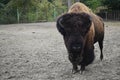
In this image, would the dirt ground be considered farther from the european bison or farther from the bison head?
the bison head

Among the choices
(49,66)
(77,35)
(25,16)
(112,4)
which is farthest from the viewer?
(112,4)

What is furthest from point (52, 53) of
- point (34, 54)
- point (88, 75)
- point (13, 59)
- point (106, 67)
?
point (88, 75)

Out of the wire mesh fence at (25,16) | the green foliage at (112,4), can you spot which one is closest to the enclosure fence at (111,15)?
the green foliage at (112,4)

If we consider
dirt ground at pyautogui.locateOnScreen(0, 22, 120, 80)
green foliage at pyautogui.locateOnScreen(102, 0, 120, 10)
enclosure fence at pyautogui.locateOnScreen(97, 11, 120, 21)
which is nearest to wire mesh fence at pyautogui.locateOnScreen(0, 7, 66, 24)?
enclosure fence at pyautogui.locateOnScreen(97, 11, 120, 21)

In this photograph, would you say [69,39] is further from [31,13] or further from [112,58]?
[31,13]

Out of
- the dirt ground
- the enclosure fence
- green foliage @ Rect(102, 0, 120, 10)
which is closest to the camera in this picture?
the dirt ground

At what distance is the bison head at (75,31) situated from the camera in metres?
6.77

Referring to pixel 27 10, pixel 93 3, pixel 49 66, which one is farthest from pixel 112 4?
pixel 49 66

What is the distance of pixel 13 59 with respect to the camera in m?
10.3

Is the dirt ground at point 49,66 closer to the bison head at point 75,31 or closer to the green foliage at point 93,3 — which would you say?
the bison head at point 75,31

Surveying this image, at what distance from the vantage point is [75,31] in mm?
6887

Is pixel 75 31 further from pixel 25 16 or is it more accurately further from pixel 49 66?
pixel 25 16

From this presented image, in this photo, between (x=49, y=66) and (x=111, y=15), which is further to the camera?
(x=111, y=15)

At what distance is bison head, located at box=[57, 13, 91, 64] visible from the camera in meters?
6.77
